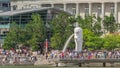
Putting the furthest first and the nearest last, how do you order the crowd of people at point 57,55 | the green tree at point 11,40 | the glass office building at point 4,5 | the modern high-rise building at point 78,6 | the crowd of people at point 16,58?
the modern high-rise building at point 78,6 → the glass office building at point 4,5 → the green tree at point 11,40 → the crowd of people at point 16,58 → the crowd of people at point 57,55

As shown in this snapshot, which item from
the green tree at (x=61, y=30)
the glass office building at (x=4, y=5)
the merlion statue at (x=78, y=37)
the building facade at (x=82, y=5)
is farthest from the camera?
the building facade at (x=82, y=5)

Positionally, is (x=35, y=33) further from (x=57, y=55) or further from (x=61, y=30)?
(x=57, y=55)

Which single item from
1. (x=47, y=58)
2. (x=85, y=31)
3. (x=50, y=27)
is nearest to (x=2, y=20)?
(x=50, y=27)

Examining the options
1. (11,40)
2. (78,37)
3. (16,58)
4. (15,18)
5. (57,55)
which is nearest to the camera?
(57,55)

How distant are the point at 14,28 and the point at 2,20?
13104mm

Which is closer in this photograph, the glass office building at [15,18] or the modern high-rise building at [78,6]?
the glass office building at [15,18]

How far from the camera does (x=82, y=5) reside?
179 m

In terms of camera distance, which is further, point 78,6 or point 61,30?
point 78,6

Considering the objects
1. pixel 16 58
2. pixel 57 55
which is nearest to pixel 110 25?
pixel 57 55

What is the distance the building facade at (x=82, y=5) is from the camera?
175 meters

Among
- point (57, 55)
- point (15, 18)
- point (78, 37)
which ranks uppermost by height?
point (15, 18)

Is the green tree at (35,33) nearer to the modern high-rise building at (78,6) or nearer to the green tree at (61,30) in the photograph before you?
the green tree at (61,30)

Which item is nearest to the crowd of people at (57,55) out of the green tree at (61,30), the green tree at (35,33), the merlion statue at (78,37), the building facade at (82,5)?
the merlion statue at (78,37)

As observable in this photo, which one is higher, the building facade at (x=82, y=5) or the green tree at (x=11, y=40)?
the building facade at (x=82, y=5)
